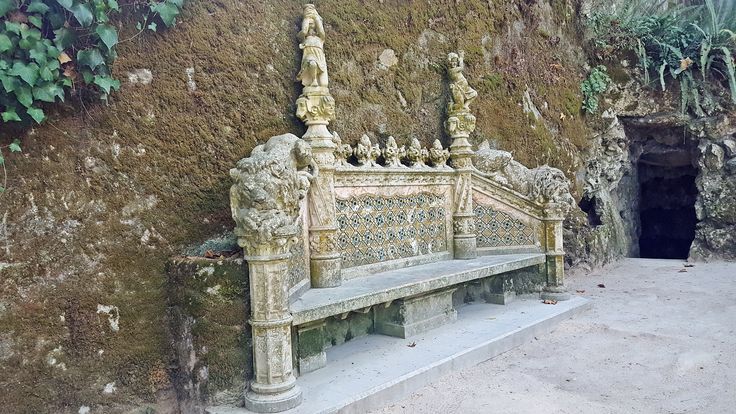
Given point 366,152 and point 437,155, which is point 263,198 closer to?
point 366,152

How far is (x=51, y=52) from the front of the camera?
2822 mm

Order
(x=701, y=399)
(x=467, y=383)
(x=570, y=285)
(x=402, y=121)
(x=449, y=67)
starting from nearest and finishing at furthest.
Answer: (x=701, y=399) < (x=467, y=383) < (x=402, y=121) < (x=449, y=67) < (x=570, y=285)

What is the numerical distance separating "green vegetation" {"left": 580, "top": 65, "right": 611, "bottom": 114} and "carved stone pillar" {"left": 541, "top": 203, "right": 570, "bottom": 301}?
3.66 m

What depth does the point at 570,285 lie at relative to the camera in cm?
702

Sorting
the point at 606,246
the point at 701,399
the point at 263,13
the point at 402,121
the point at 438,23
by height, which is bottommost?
the point at 701,399

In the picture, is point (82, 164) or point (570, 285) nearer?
point (82, 164)

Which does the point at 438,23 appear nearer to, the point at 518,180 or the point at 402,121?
the point at 402,121

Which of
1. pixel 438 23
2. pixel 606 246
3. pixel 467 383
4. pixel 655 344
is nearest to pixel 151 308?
pixel 467 383

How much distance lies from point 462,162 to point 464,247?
89cm

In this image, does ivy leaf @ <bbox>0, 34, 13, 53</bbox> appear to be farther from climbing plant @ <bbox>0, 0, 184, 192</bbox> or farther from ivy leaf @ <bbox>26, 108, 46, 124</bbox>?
ivy leaf @ <bbox>26, 108, 46, 124</bbox>

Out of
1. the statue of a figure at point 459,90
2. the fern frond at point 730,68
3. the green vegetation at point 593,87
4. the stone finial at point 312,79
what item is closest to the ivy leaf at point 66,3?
the stone finial at point 312,79

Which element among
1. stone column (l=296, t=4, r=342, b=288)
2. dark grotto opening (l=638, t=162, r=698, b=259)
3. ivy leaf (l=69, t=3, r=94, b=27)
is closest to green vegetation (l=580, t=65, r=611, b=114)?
dark grotto opening (l=638, t=162, r=698, b=259)

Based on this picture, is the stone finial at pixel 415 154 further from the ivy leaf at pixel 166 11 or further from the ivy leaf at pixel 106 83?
the ivy leaf at pixel 106 83

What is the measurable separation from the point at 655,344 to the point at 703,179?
18.3 ft
